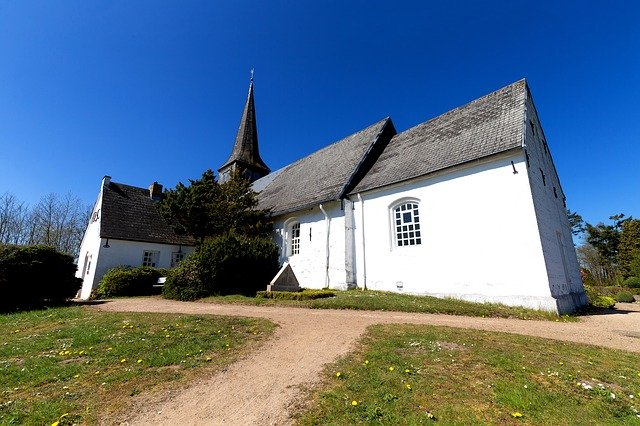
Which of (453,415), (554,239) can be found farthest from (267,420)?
(554,239)

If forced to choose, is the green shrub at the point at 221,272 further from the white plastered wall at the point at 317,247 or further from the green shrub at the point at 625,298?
the green shrub at the point at 625,298

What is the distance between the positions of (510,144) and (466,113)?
4907 mm

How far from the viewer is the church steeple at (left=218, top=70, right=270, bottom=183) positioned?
29.7 meters

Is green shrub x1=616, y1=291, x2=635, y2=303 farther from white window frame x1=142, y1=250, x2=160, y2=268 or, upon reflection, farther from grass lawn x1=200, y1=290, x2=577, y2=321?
white window frame x1=142, y1=250, x2=160, y2=268

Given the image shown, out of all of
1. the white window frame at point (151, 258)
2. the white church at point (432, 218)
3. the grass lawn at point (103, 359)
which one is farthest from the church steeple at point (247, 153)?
the grass lawn at point (103, 359)

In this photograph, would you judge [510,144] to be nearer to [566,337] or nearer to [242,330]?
[566,337]

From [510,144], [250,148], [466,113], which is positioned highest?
[250,148]

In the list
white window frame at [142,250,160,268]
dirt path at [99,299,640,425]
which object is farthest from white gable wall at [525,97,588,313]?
white window frame at [142,250,160,268]

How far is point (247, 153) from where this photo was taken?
30.2 meters

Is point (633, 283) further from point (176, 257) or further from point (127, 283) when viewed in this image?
point (127, 283)

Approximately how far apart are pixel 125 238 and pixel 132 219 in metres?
2.00

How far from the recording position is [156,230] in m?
21.8

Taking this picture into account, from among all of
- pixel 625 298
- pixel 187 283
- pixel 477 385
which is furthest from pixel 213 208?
pixel 625 298

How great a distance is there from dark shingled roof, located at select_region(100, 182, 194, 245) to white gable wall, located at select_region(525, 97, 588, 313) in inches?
822
